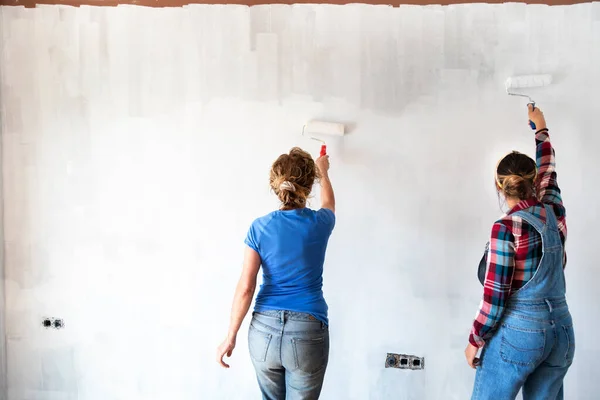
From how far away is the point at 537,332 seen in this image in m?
1.24

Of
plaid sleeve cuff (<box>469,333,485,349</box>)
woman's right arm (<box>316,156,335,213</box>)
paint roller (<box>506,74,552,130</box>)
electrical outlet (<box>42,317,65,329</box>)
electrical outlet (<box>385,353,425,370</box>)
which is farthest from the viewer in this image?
electrical outlet (<box>42,317,65,329</box>)

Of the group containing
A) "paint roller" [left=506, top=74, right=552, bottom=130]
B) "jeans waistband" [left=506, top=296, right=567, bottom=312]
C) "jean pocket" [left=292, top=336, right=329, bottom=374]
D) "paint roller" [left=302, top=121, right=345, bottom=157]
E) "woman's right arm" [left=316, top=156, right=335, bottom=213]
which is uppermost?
"paint roller" [left=506, top=74, right=552, bottom=130]

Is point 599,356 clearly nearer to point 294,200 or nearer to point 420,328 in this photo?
point 420,328

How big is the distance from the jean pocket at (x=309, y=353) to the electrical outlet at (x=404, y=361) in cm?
62

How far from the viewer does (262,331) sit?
1.37m

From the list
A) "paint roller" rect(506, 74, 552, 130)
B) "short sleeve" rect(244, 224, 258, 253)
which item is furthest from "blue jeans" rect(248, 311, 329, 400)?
"paint roller" rect(506, 74, 552, 130)

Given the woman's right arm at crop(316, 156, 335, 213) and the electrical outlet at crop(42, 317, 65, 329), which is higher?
the woman's right arm at crop(316, 156, 335, 213)

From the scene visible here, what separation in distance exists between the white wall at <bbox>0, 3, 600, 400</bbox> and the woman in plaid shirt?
55 cm

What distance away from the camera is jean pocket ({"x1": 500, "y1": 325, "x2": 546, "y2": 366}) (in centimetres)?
124

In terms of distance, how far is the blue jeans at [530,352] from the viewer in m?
1.25

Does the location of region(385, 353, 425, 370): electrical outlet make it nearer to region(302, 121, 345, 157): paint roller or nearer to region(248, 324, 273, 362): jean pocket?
region(248, 324, 273, 362): jean pocket

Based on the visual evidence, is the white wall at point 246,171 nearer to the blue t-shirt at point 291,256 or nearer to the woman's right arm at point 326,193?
the woman's right arm at point 326,193

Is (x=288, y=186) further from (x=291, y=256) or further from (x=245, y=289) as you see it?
(x=245, y=289)

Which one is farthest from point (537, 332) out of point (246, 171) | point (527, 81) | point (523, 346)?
point (246, 171)
